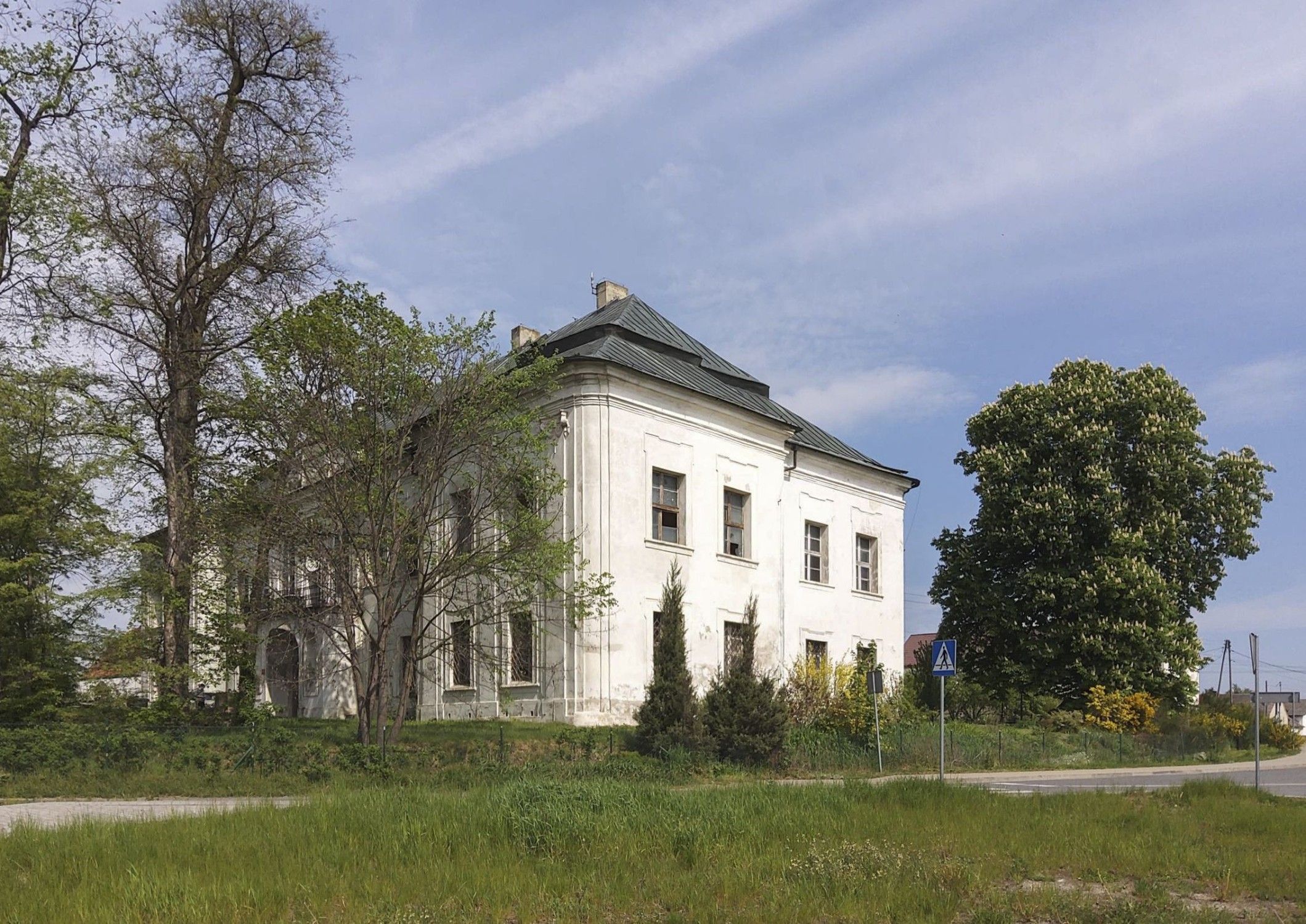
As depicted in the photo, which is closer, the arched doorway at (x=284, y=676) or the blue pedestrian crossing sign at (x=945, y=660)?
the blue pedestrian crossing sign at (x=945, y=660)

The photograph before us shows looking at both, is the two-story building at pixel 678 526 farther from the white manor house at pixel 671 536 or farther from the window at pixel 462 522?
the window at pixel 462 522

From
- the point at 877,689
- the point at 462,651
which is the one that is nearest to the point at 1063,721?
the point at 877,689

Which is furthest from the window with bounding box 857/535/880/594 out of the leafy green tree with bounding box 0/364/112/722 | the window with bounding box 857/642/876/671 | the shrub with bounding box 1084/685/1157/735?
the leafy green tree with bounding box 0/364/112/722

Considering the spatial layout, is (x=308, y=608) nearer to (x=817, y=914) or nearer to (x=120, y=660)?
(x=120, y=660)

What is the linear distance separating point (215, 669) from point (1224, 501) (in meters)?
32.9

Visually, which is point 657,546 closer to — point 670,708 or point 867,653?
point 670,708

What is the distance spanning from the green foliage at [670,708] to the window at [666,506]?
7.05 meters

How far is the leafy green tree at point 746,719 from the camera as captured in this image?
23297 mm

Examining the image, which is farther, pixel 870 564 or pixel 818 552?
pixel 870 564

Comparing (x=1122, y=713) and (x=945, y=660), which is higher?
(x=945, y=660)

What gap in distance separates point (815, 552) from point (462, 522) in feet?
49.7

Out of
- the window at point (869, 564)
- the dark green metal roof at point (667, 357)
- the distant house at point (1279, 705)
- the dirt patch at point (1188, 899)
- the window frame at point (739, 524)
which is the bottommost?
the distant house at point (1279, 705)

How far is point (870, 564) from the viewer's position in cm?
3972

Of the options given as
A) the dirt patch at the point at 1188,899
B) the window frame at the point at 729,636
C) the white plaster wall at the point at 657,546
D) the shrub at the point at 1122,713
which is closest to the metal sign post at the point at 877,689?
the white plaster wall at the point at 657,546
